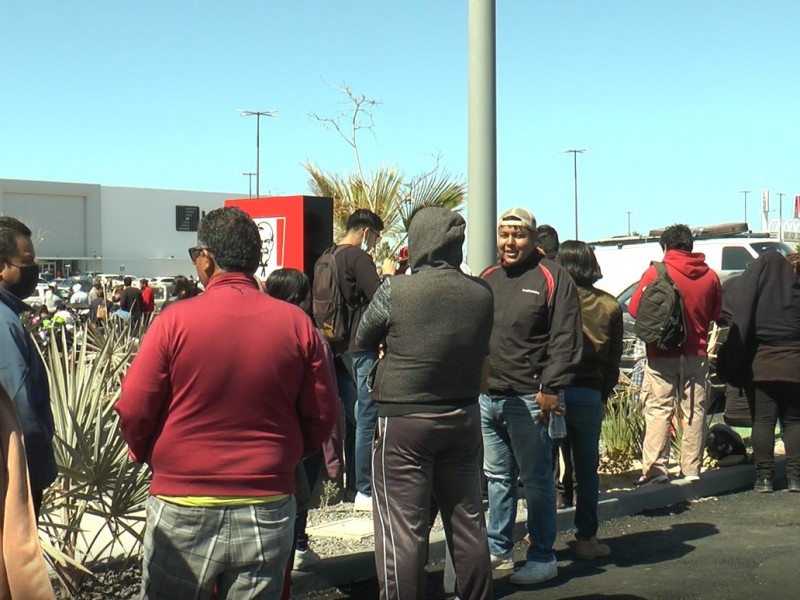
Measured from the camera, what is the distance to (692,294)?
8.71m

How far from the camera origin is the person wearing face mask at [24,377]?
12.7 ft

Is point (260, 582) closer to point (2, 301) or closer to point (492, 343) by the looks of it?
A: point (2, 301)

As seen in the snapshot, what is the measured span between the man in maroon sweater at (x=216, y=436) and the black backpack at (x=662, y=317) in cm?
520

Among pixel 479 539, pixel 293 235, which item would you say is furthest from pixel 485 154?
pixel 479 539

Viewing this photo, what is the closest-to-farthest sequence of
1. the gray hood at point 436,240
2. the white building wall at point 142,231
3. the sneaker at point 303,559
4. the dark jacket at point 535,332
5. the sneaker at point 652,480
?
the gray hood at point 436,240
the dark jacket at point 535,332
the sneaker at point 303,559
the sneaker at point 652,480
the white building wall at point 142,231

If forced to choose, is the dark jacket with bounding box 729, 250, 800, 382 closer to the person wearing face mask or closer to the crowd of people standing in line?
the crowd of people standing in line

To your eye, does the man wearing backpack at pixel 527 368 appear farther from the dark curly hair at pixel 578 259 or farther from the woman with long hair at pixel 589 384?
the dark curly hair at pixel 578 259

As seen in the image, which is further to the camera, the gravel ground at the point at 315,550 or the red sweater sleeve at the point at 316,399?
the gravel ground at the point at 315,550

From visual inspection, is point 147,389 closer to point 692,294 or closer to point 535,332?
point 535,332

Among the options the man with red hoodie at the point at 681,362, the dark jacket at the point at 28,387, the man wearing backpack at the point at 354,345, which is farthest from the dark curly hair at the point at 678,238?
the dark jacket at the point at 28,387

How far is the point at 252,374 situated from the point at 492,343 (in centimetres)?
269

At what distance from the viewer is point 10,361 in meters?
3.87

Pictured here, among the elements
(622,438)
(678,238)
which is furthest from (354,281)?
(622,438)

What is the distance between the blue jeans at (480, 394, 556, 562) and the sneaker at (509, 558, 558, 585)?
34mm
